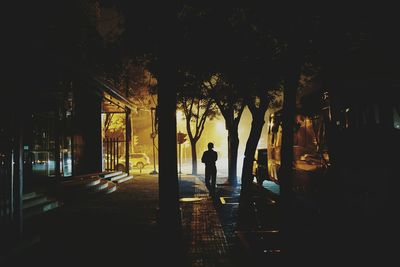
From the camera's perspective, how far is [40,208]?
28.9 ft

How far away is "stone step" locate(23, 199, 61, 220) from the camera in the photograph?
8191mm

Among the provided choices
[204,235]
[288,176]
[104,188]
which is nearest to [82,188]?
[104,188]

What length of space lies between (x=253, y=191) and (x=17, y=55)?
4754mm

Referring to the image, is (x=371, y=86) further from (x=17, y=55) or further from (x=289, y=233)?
(x=17, y=55)

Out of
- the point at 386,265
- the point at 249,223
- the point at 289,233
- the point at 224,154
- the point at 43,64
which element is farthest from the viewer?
the point at 224,154

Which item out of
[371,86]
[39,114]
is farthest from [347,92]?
[39,114]

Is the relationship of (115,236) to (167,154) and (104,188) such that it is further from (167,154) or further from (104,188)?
(104,188)

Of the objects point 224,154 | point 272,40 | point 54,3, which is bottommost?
point 224,154

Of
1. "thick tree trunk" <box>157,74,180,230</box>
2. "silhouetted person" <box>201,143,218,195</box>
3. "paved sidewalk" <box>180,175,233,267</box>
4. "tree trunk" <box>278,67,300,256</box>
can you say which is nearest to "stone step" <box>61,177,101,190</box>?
"paved sidewalk" <box>180,175,233,267</box>

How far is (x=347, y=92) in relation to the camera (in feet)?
23.5

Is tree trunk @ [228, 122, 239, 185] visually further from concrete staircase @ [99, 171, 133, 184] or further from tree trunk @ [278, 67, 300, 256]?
tree trunk @ [278, 67, 300, 256]

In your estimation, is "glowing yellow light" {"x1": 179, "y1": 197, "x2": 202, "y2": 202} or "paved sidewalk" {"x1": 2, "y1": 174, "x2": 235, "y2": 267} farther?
"glowing yellow light" {"x1": 179, "y1": 197, "x2": 202, "y2": 202}

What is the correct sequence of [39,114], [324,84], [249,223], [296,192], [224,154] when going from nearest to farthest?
1. [249,223]
2. [324,84]
3. [296,192]
4. [39,114]
5. [224,154]

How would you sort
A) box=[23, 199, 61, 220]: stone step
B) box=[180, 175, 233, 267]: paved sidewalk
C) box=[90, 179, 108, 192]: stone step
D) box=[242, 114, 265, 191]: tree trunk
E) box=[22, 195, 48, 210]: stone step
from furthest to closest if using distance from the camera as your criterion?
box=[90, 179, 108, 192]: stone step < box=[22, 195, 48, 210]: stone step < box=[23, 199, 61, 220]: stone step < box=[242, 114, 265, 191]: tree trunk < box=[180, 175, 233, 267]: paved sidewalk
